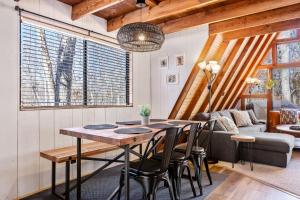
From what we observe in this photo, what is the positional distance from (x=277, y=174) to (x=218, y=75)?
237 centimetres

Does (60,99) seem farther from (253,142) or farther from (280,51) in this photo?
(280,51)

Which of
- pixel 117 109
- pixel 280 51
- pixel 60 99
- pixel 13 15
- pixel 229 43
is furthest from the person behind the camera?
pixel 280 51

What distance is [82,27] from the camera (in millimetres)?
3414

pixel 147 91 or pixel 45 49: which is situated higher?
pixel 45 49

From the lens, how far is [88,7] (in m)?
3.01

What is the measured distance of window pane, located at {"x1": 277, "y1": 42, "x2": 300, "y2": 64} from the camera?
6539mm

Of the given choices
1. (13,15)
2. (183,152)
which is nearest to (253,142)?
(183,152)

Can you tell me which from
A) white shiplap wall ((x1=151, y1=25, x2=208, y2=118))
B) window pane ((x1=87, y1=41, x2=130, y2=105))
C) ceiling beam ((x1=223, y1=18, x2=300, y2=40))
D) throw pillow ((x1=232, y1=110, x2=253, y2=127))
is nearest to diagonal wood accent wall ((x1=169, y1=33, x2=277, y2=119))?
white shiplap wall ((x1=151, y1=25, x2=208, y2=118))

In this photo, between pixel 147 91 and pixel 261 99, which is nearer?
pixel 147 91

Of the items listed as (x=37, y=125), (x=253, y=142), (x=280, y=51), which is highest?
(x=280, y=51)

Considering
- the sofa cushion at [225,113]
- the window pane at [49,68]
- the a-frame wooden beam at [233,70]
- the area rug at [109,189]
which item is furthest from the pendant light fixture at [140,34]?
the sofa cushion at [225,113]

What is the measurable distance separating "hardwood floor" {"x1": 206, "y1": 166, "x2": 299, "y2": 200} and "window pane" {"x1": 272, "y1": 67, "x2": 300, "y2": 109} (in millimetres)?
4455

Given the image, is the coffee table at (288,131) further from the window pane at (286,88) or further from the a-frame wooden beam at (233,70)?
the a-frame wooden beam at (233,70)

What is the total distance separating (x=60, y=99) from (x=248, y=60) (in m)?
4.78
